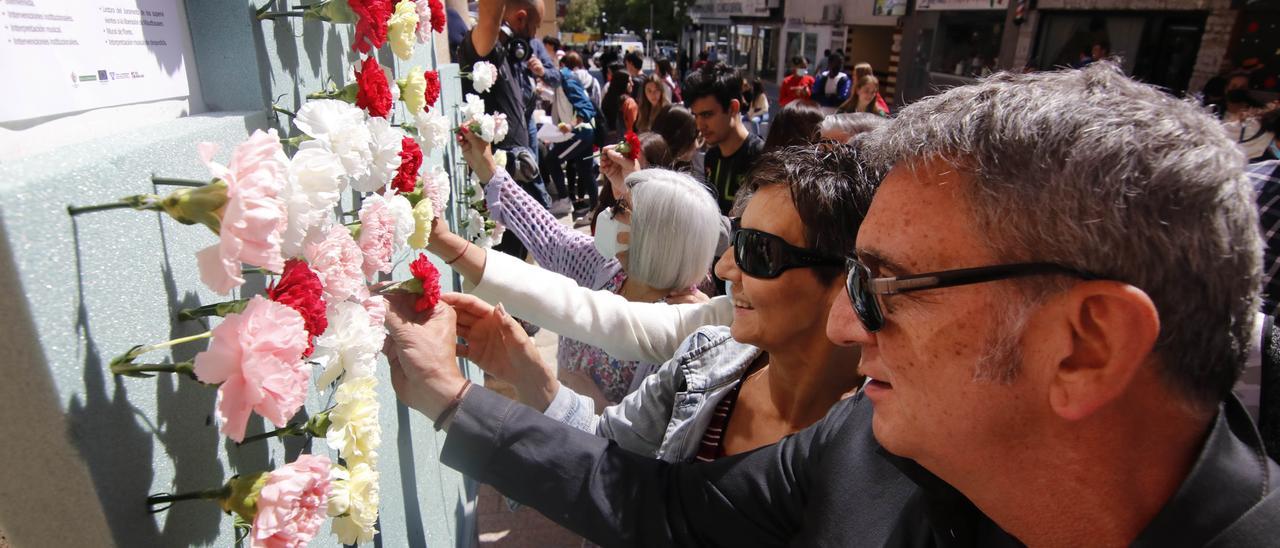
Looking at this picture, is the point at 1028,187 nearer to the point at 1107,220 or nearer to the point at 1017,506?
the point at 1107,220

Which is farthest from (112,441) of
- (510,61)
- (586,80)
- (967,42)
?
(967,42)

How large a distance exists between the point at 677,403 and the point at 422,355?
69cm

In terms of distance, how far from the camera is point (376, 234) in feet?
4.34

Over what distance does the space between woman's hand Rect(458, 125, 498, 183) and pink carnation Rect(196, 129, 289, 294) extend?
2510 mm

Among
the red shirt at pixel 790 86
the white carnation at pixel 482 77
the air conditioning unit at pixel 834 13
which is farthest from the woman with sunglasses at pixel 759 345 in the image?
the air conditioning unit at pixel 834 13

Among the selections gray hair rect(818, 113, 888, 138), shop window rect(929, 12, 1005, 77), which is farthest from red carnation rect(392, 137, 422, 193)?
shop window rect(929, 12, 1005, 77)

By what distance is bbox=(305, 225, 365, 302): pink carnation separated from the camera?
40.9 inches

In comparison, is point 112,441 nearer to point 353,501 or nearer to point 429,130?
point 353,501

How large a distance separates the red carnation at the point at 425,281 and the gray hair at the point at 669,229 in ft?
3.59

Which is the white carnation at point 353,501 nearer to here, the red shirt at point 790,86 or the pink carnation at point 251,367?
the pink carnation at point 251,367

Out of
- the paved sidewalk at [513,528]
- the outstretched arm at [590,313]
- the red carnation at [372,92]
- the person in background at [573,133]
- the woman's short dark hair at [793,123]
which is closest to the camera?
the red carnation at [372,92]

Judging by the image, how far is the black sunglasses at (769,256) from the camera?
1708 mm

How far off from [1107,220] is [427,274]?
1.26 m

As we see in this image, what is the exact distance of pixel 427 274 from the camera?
155 centimetres
